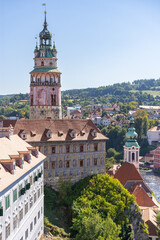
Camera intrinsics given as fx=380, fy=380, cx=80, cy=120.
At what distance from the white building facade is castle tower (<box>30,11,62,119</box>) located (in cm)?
2770

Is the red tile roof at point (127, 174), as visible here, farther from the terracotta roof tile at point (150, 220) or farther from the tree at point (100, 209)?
the tree at point (100, 209)

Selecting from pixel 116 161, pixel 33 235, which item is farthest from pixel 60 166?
pixel 116 161

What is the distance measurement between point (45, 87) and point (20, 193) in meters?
39.5

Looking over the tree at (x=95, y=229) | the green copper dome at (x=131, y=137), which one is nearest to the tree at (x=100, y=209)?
the tree at (x=95, y=229)

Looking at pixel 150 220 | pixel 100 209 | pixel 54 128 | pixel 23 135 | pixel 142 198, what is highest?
pixel 54 128

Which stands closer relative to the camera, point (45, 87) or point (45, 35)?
point (45, 87)

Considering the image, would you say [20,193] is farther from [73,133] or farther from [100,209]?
[73,133]

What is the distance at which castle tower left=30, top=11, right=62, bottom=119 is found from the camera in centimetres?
7425

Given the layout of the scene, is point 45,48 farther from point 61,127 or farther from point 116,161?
point 116,161

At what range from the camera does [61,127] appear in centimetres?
6116

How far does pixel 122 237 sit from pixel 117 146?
121 metres

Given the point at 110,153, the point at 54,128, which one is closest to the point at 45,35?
the point at 54,128

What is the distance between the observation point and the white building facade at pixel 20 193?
33.0 metres

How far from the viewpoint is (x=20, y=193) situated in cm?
3712
